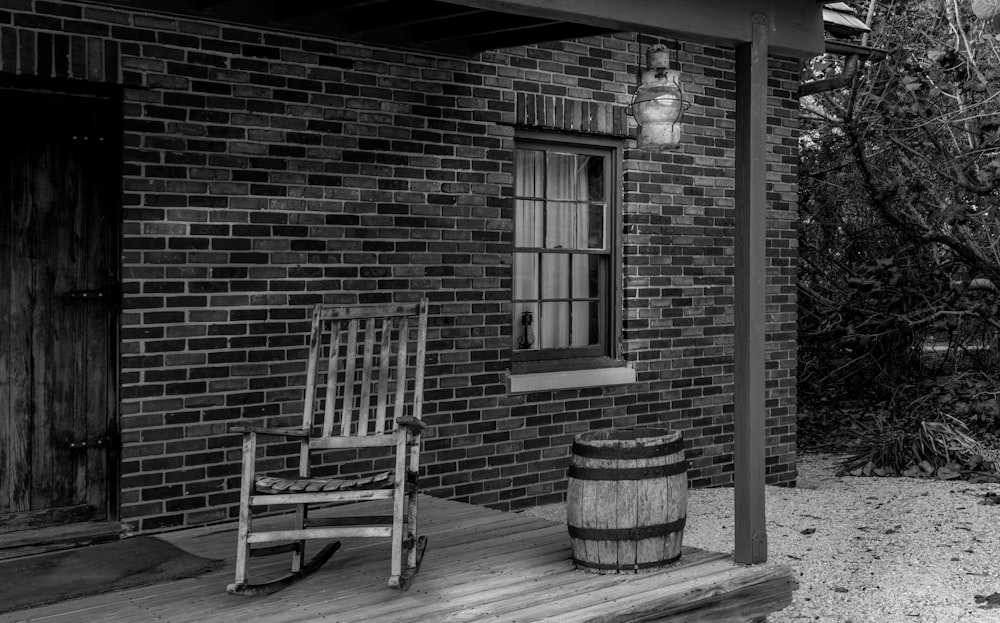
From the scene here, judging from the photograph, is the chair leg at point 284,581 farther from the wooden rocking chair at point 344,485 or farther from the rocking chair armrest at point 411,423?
the rocking chair armrest at point 411,423

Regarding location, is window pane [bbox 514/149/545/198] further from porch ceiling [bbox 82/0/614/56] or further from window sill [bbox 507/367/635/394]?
window sill [bbox 507/367/635/394]

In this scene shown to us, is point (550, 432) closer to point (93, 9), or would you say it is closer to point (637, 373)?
point (637, 373)

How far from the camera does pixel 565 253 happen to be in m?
7.29

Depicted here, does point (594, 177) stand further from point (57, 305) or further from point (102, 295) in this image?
point (57, 305)

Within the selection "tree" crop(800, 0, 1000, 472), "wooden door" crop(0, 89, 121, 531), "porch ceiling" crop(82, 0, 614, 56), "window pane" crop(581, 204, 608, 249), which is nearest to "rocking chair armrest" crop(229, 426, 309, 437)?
"wooden door" crop(0, 89, 121, 531)

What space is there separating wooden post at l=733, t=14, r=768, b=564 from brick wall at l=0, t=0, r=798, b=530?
212 centimetres

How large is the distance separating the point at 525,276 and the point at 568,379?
0.73m

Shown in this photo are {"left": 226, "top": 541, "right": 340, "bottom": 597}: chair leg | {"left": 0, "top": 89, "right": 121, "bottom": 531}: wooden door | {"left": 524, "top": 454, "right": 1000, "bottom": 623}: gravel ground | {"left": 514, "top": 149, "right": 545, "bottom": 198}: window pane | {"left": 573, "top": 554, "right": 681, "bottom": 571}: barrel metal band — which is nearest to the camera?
{"left": 226, "top": 541, "right": 340, "bottom": 597}: chair leg

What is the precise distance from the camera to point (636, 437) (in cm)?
470

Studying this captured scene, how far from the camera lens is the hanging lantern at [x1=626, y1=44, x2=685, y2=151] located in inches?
225

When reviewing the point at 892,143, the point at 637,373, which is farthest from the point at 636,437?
the point at 892,143

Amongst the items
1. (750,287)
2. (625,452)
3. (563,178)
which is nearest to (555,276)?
(563,178)

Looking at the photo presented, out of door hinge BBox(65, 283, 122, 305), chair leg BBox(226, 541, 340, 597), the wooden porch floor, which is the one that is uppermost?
door hinge BBox(65, 283, 122, 305)

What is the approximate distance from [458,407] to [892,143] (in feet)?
19.8
